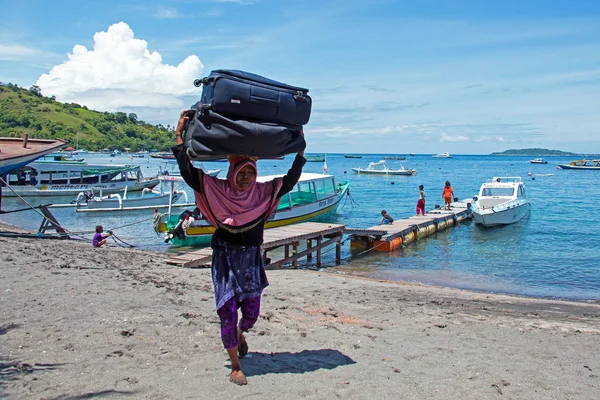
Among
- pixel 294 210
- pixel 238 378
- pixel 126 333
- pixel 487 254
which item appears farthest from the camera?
pixel 294 210

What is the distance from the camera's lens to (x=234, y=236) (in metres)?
4.94

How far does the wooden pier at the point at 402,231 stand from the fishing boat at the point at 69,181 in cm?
2336

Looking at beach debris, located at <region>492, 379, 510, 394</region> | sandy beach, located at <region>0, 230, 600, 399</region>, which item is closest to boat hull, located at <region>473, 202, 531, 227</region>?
sandy beach, located at <region>0, 230, 600, 399</region>

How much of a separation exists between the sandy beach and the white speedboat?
1692 centimetres

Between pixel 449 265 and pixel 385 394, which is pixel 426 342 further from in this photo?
pixel 449 265

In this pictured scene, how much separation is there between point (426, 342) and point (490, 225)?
2125 cm

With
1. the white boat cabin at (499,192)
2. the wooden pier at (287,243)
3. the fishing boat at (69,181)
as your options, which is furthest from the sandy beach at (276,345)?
the fishing boat at (69,181)

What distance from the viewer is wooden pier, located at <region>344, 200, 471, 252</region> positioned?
19594 millimetres

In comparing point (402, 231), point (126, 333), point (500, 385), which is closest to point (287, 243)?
point (402, 231)

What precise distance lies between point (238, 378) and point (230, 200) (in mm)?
1613

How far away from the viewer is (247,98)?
4500 mm

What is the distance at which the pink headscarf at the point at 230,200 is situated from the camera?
4.83 meters

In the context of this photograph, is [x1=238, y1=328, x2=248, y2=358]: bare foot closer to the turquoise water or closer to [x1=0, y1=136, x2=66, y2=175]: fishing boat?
the turquoise water

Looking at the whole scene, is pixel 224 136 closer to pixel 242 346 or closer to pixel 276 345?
pixel 242 346
